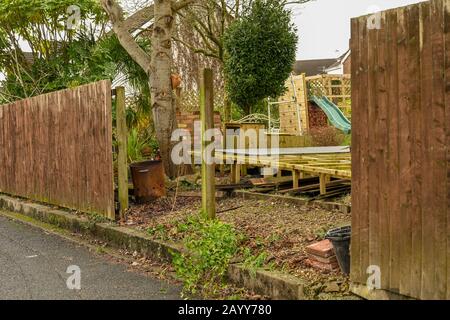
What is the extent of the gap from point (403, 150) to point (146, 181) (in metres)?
5.03

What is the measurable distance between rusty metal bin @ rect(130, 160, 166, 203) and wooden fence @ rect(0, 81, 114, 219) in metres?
0.60

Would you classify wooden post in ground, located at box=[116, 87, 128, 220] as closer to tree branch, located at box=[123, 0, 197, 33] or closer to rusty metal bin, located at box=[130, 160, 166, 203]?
rusty metal bin, located at box=[130, 160, 166, 203]

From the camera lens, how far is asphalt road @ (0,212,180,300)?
4.77 metres

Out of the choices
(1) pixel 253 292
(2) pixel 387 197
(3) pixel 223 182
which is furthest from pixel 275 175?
(2) pixel 387 197

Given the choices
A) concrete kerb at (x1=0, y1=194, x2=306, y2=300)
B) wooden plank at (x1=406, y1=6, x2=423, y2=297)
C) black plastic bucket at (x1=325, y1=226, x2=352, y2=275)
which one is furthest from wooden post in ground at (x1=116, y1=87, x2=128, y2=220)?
wooden plank at (x1=406, y1=6, x2=423, y2=297)

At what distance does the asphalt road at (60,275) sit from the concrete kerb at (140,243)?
0.39 m

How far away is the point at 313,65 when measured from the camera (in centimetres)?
5084

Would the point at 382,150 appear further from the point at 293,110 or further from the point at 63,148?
the point at 293,110

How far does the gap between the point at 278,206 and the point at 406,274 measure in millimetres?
3566

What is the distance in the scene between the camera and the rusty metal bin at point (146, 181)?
316 inches

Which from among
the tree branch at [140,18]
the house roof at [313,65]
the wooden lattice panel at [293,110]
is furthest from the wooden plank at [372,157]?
the house roof at [313,65]

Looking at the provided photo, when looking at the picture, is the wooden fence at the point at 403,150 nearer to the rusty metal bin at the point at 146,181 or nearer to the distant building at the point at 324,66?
the rusty metal bin at the point at 146,181

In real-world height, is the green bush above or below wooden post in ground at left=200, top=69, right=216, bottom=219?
above

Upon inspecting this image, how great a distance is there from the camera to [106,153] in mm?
7527
